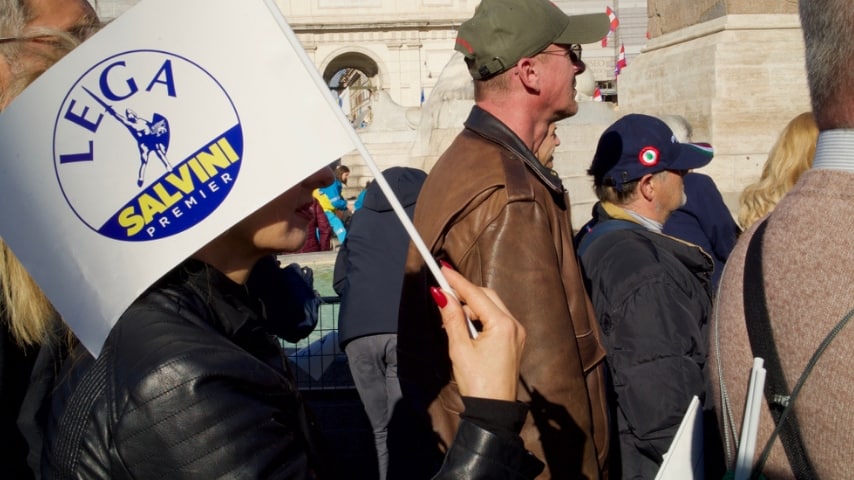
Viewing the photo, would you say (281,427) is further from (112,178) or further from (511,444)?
(112,178)

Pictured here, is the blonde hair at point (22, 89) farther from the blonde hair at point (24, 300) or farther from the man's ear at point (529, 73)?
the man's ear at point (529, 73)

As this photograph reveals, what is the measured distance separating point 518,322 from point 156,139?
80cm

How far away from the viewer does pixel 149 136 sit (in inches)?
62.7

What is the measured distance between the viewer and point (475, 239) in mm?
2383

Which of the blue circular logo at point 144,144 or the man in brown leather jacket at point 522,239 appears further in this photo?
the man in brown leather jacket at point 522,239

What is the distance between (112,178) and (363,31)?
45326 mm

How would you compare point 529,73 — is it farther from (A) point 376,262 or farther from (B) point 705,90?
(B) point 705,90

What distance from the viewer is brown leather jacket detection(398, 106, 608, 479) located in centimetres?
231

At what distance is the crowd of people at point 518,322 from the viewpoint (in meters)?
1.38

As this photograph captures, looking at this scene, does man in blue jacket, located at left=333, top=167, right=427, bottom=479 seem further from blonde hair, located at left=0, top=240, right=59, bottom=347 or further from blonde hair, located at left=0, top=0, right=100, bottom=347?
blonde hair, located at left=0, top=240, right=59, bottom=347

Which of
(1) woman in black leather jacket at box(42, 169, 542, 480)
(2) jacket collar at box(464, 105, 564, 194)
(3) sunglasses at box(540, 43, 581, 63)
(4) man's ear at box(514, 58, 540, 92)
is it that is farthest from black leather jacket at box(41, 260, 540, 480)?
(3) sunglasses at box(540, 43, 581, 63)

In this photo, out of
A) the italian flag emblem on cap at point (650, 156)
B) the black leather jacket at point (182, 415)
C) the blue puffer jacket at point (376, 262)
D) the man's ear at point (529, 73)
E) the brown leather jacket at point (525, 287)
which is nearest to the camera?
the black leather jacket at point (182, 415)

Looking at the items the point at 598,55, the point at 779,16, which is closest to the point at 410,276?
the point at 779,16

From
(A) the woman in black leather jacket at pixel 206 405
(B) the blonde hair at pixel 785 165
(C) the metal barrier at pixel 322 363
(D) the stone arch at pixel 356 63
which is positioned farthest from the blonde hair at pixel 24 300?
(D) the stone arch at pixel 356 63
